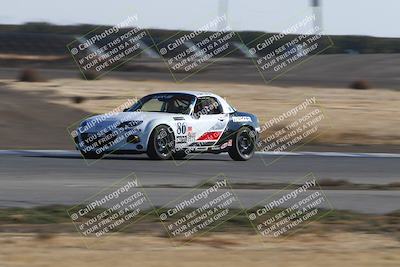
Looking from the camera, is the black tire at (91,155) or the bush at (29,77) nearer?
the black tire at (91,155)

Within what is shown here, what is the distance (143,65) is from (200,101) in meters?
40.4

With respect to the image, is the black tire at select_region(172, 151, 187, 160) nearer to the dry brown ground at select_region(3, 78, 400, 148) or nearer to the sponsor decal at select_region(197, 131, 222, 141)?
the sponsor decal at select_region(197, 131, 222, 141)

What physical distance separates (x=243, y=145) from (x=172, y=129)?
204 cm

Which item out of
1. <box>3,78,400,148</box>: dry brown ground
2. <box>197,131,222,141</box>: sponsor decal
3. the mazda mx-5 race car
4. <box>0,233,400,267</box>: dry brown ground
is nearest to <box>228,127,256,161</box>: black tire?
the mazda mx-5 race car

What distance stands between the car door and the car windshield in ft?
0.64

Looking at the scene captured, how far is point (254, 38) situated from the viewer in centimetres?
10162

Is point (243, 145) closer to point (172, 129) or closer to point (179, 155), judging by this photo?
point (179, 155)

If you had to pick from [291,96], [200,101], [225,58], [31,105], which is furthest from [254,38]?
[200,101]

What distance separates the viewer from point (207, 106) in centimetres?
2016

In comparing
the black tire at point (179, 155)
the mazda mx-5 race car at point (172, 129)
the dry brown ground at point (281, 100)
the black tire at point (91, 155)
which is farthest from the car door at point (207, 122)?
the dry brown ground at point (281, 100)

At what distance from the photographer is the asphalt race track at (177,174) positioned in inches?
527

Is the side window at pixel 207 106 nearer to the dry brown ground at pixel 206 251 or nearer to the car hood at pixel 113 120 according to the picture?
the car hood at pixel 113 120

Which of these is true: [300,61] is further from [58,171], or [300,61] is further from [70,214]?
[70,214]

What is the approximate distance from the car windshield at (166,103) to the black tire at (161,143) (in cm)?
72
